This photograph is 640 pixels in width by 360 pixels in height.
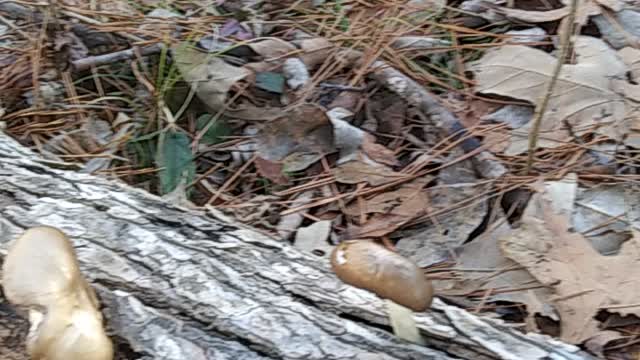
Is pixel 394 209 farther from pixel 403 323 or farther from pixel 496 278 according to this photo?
pixel 403 323

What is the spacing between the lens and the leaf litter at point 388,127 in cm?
196

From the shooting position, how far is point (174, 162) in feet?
7.32

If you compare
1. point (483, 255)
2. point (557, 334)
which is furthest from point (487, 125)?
point (557, 334)

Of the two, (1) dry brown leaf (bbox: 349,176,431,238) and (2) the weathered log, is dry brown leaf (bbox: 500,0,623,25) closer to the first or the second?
(1) dry brown leaf (bbox: 349,176,431,238)

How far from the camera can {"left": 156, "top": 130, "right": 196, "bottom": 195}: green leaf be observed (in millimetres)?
2215

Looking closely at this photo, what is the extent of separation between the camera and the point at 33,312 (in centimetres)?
143

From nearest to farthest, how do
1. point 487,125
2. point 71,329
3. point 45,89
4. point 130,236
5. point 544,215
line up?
point 71,329 → point 130,236 → point 544,215 → point 487,125 → point 45,89

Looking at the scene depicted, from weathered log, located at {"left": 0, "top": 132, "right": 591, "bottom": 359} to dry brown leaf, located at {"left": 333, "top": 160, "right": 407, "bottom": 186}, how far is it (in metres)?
0.53

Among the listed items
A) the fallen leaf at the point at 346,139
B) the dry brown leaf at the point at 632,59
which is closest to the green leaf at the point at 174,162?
the fallen leaf at the point at 346,139

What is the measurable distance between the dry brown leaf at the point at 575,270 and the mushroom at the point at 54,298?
3.00ft

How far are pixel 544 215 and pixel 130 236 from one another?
0.90 metres

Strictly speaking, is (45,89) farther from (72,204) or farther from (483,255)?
(483,255)

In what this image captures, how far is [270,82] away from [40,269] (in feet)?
3.84

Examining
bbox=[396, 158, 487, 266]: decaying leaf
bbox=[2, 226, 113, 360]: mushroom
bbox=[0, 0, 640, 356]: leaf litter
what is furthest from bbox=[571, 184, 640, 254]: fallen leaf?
bbox=[2, 226, 113, 360]: mushroom
